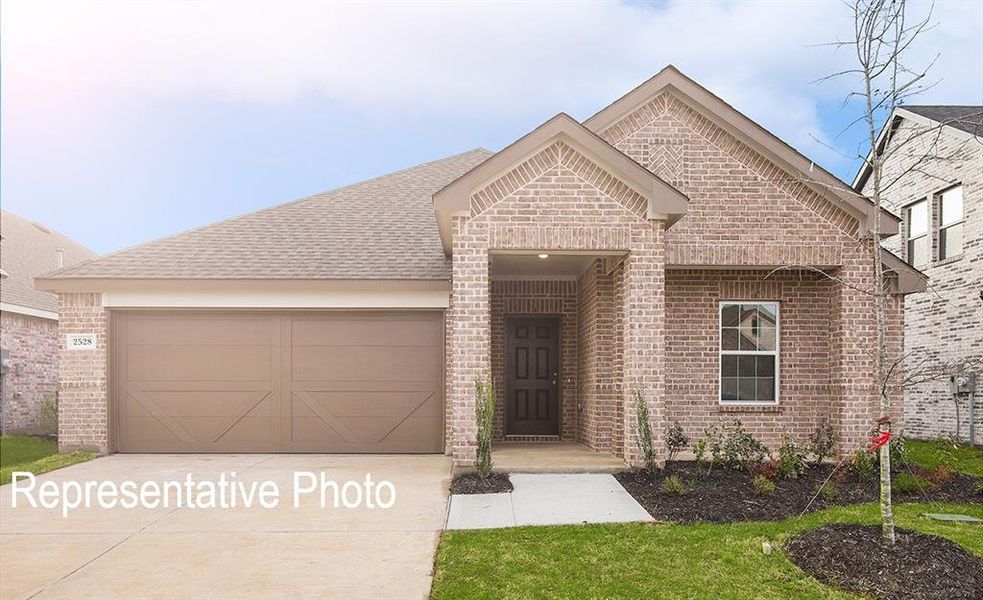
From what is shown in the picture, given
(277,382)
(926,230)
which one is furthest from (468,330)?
(926,230)

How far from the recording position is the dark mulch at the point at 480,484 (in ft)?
27.2

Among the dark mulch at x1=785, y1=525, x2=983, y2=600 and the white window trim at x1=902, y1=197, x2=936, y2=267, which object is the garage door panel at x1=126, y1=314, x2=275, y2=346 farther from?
the white window trim at x1=902, y1=197, x2=936, y2=267

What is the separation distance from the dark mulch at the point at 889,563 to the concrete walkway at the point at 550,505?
5.77 ft

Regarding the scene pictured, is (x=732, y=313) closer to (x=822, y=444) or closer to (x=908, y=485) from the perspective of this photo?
(x=822, y=444)


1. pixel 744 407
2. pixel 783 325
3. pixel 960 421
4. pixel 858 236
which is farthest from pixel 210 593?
pixel 960 421

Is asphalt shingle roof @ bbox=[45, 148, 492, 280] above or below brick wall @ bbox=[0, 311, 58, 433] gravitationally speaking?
above

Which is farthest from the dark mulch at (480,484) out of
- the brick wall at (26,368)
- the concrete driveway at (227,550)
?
the brick wall at (26,368)

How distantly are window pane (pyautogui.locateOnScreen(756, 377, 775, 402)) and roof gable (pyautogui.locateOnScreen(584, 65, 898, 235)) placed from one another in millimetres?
2800

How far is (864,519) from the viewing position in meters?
6.98

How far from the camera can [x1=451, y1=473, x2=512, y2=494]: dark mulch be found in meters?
8.30

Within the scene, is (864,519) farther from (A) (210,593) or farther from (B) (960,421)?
(B) (960,421)

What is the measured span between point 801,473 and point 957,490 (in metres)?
1.86

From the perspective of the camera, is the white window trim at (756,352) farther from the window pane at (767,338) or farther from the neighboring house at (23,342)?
the neighboring house at (23,342)

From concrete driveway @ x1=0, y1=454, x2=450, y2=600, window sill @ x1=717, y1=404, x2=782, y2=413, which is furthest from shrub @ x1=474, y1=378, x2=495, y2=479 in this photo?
window sill @ x1=717, y1=404, x2=782, y2=413
